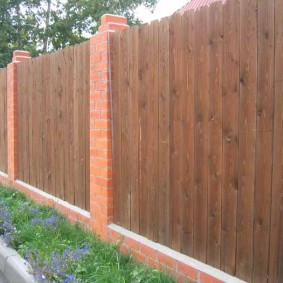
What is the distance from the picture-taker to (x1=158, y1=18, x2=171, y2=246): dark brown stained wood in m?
3.51

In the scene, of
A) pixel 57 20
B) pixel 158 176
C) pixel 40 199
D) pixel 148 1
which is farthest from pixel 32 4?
pixel 158 176

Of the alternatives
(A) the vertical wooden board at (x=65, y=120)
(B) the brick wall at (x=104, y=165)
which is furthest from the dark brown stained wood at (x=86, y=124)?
(A) the vertical wooden board at (x=65, y=120)

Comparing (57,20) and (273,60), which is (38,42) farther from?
(273,60)

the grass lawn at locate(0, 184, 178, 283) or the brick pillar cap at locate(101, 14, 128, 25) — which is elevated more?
the brick pillar cap at locate(101, 14, 128, 25)

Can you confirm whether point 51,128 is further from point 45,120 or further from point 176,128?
point 176,128

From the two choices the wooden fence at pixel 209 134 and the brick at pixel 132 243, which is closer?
the wooden fence at pixel 209 134

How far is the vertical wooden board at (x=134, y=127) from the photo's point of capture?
3930 millimetres

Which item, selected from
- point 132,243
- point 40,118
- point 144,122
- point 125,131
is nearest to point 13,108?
point 40,118

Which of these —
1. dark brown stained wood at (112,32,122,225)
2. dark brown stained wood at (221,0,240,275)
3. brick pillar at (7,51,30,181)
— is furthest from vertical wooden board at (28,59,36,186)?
dark brown stained wood at (221,0,240,275)

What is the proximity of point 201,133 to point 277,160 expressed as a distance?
29.2 inches

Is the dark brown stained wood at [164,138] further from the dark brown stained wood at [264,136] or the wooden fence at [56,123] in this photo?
the wooden fence at [56,123]

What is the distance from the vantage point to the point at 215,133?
301cm

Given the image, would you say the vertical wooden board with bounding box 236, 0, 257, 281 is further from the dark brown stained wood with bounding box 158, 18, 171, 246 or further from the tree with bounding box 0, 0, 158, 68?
the tree with bounding box 0, 0, 158, 68

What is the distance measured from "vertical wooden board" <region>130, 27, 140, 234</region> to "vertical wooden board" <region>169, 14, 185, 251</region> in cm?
55
